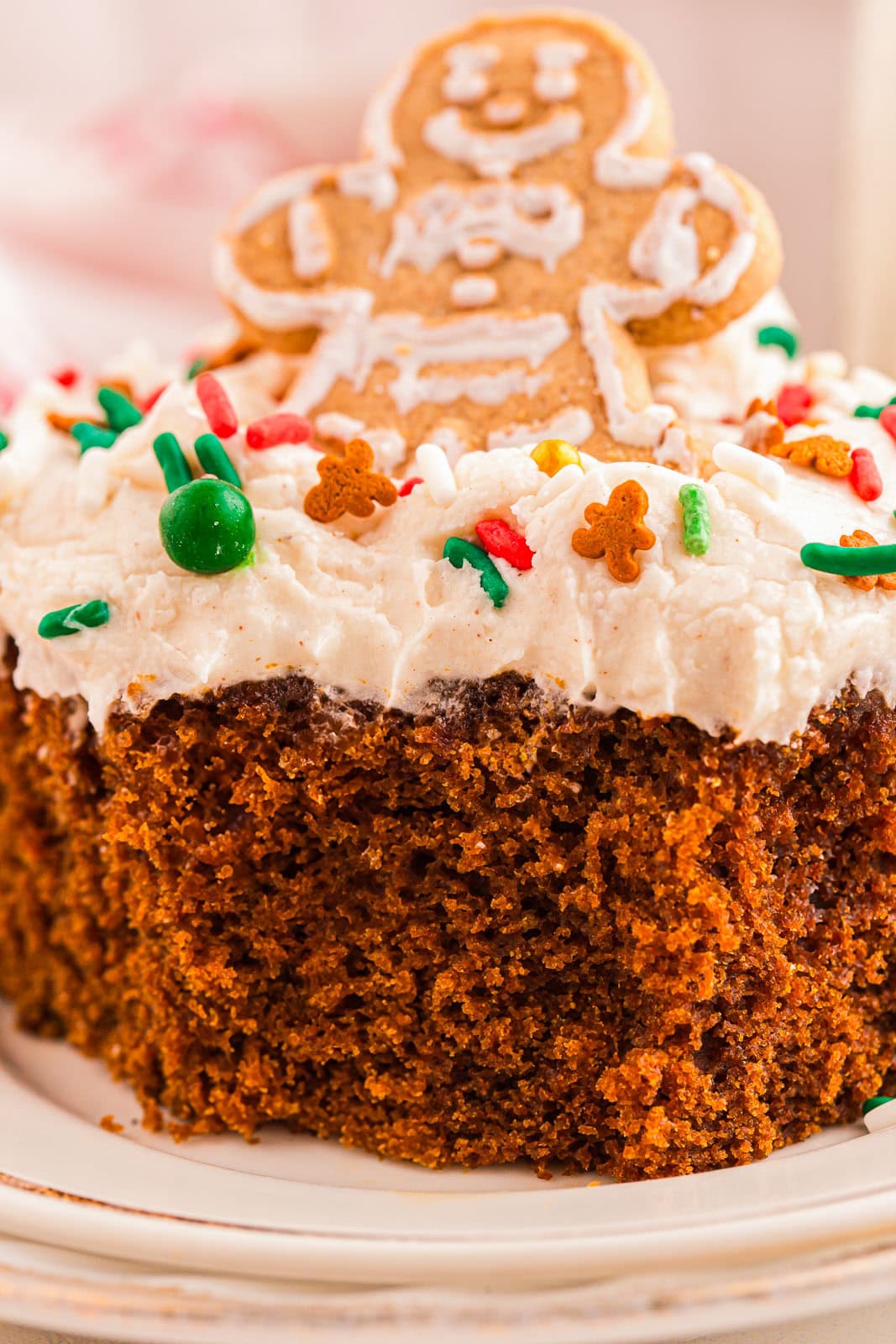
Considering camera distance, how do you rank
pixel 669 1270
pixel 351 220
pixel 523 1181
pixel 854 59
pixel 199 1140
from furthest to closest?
pixel 854 59 → pixel 351 220 → pixel 199 1140 → pixel 523 1181 → pixel 669 1270

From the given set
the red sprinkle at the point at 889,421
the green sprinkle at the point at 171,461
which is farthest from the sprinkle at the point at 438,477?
the red sprinkle at the point at 889,421

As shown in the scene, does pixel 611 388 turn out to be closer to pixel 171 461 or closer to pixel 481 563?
pixel 481 563

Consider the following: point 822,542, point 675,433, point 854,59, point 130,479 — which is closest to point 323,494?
point 130,479

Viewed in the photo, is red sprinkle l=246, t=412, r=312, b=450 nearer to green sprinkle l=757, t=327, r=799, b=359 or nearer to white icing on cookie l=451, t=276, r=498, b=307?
white icing on cookie l=451, t=276, r=498, b=307

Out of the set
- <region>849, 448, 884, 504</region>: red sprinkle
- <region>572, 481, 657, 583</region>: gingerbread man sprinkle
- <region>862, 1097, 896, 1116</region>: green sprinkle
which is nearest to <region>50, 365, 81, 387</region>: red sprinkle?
<region>572, 481, 657, 583</region>: gingerbread man sprinkle

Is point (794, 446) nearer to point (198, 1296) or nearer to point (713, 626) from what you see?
point (713, 626)

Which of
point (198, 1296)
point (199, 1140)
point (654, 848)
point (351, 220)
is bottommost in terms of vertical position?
point (199, 1140)

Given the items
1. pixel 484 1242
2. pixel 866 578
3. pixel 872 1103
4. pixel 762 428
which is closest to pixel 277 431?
pixel 762 428
